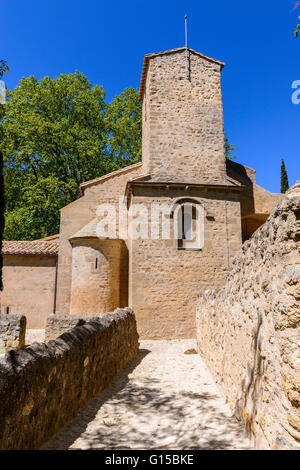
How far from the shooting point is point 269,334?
3211 millimetres

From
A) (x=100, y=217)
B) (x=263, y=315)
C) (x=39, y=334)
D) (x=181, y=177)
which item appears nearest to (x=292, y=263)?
(x=263, y=315)

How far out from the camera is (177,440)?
3.77 meters

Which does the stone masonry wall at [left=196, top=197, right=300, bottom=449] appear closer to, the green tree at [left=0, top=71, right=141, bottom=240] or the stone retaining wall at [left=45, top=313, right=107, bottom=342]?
the stone retaining wall at [left=45, top=313, right=107, bottom=342]

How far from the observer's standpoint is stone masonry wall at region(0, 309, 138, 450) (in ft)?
9.09

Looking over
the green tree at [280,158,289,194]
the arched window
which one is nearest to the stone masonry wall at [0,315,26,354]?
the arched window

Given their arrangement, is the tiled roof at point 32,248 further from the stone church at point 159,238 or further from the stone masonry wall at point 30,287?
the stone masonry wall at point 30,287

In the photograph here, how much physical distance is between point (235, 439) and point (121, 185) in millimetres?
13612

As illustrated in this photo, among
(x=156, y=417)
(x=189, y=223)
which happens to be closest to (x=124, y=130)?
(x=189, y=223)

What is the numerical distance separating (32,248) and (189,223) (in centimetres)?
767

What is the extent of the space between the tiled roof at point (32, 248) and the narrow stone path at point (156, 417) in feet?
31.1

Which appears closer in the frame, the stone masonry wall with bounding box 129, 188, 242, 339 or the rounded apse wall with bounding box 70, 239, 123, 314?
the stone masonry wall with bounding box 129, 188, 242, 339

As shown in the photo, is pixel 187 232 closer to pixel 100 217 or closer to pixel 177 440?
pixel 100 217

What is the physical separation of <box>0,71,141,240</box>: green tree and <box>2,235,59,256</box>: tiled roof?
16.6 feet

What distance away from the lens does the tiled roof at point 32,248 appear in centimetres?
1520
